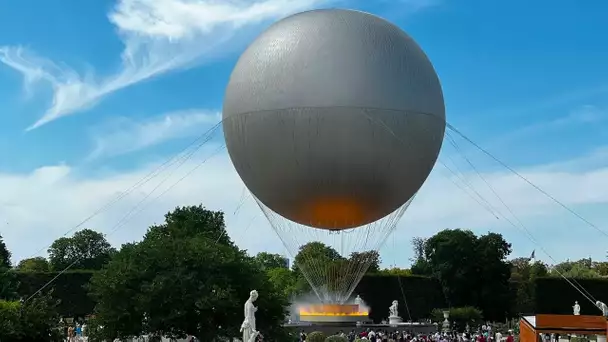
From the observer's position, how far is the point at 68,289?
69.1 m

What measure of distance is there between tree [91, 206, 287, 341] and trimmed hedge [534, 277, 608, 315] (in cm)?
4755

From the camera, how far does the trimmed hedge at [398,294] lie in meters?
72.4

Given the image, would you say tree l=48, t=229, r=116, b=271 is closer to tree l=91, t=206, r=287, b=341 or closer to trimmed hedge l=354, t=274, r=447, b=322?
trimmed hedge l=354, t=274, r=447, b=322

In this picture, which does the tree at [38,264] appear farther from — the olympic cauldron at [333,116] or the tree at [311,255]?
the olympic cauldron at [333,116]

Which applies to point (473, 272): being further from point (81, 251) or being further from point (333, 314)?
point (81, 251)

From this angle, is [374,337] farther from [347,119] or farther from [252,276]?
[347,119]

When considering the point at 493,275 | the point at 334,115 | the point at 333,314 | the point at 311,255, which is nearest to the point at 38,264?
the point at 493,275

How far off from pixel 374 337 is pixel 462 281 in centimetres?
4064

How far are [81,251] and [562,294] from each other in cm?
5994

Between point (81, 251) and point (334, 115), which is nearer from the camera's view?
point (334, 115)

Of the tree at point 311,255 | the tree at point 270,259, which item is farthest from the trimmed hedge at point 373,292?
the tree at point 270,259

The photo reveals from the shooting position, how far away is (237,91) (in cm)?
2658

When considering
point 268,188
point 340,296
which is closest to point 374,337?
point 340,296

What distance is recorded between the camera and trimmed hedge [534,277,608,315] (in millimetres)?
73375
